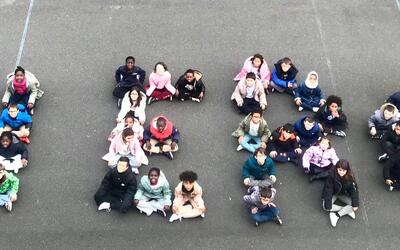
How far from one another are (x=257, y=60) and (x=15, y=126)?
400 centimetres

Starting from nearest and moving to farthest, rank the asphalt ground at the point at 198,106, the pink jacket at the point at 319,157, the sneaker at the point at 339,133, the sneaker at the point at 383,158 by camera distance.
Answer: the asphalt ground at the point at 198,106 < the pink jacket at the point at 319,157 < the sneaker at the point at 383,158 < the sneaker at the point at 339,133

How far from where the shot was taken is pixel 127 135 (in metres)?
7.50

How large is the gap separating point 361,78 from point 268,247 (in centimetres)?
387

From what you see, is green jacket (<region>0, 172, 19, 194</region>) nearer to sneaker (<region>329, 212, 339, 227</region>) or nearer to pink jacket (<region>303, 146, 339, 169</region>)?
pink jacket (<region>303, 146, 339, 169</region>)

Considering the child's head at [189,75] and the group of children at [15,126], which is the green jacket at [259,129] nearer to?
the child's head at [189,75]

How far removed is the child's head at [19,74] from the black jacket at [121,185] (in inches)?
91.5

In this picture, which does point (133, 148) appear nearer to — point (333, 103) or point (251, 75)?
point (251, 75)

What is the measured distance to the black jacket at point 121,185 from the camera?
23.4ft

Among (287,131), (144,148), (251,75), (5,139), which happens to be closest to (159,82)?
(144,148)

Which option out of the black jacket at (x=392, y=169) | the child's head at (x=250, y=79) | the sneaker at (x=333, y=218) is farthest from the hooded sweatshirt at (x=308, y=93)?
the sneaker at (x=333, y=218)

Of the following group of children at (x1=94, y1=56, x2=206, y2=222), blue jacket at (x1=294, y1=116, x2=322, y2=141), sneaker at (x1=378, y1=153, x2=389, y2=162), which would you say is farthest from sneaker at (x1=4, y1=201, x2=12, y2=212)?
sneaker at (x1=378, y1=153, x2=389, y2=162)

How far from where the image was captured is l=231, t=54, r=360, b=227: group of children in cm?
718

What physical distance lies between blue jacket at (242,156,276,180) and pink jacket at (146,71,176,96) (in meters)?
1.99

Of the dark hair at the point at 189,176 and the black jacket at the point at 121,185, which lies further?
the black jacket at the point at 121,185
